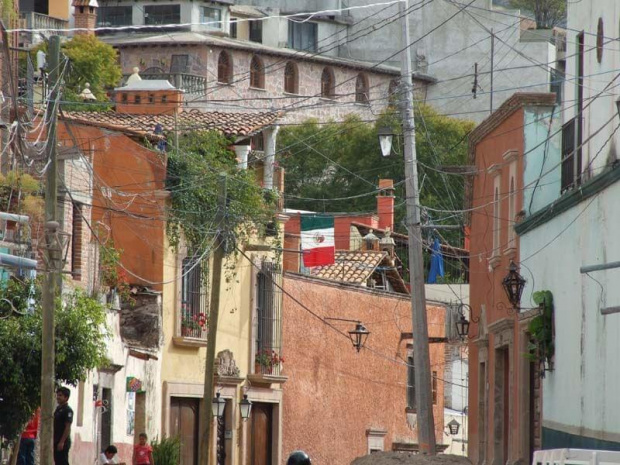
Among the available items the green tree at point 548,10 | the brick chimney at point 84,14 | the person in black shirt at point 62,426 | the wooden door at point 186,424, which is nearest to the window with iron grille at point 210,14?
the brick chimney at point 84,14

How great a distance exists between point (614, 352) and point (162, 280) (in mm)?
17998

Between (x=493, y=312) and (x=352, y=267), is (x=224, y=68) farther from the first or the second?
(x=493, y=312)

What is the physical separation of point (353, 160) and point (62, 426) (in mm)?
51600

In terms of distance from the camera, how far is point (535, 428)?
27734 millimetres

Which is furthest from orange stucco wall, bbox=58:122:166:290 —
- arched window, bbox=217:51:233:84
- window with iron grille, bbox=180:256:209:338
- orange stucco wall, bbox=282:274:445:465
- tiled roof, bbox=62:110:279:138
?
arched window, bbox=217:51:233:84

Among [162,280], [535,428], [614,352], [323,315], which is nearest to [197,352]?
[162,280]

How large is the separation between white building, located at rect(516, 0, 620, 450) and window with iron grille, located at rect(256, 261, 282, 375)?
1551 cm

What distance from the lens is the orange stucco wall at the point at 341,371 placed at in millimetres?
44875

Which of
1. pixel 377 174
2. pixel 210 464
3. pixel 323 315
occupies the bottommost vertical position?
pixel 210 464

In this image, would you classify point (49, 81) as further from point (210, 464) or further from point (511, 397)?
point (210, 464)

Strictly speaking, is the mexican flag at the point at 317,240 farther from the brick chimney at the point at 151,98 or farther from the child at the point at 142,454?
the child at the point at 142,454

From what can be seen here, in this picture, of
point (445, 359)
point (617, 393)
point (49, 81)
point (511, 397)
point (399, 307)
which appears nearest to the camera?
point (617, 393)

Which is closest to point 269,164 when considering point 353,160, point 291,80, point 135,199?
point 135,199

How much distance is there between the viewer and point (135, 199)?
38.9 m
